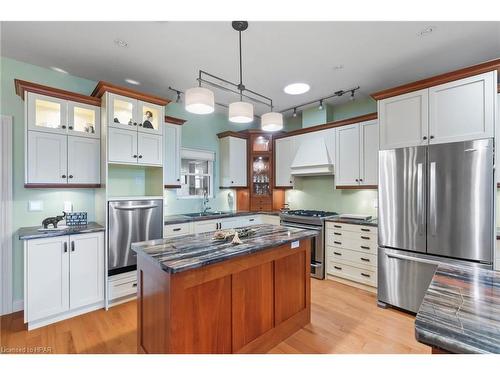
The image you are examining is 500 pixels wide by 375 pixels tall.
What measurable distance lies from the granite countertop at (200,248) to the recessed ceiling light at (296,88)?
2.24 metres

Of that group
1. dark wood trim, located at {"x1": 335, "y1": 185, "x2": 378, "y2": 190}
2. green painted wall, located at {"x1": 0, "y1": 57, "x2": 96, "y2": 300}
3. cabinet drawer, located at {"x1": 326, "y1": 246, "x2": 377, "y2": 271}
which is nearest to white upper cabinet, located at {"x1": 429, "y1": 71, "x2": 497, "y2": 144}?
dark wood trim, located at {"x1": 335, "y1": 185, "x2": 378, "y2": 190}

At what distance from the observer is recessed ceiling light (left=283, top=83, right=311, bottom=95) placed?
3484 mm

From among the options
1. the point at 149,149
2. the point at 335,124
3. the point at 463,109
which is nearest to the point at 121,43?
the point at 149,149

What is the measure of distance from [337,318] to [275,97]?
10.8 ft

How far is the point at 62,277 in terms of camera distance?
2.52 metres

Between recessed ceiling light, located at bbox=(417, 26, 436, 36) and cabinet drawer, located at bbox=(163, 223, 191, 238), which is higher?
recessed ceiling light, located at bbox=(417, 26, 436, 36)

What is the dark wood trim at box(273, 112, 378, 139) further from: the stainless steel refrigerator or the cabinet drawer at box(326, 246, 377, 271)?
the cabinet drawer at box(326, 246, 377, 271)

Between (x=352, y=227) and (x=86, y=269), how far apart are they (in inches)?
134

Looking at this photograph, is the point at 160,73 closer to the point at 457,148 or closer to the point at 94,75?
the point at 94,75

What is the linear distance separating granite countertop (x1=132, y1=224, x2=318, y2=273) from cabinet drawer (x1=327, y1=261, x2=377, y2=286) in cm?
153

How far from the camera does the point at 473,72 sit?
2324 mm

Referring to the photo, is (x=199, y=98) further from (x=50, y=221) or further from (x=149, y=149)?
(x=50, y=221)

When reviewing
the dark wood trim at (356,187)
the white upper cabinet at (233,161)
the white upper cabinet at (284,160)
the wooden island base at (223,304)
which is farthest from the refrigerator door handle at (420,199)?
the white upper cabinet at (233,161)
